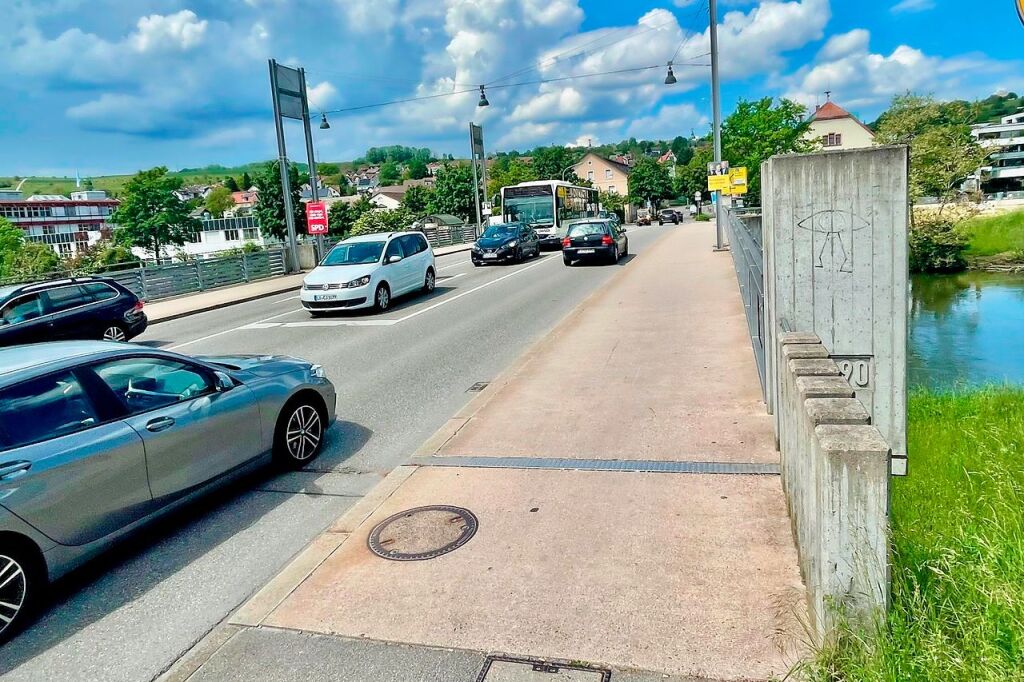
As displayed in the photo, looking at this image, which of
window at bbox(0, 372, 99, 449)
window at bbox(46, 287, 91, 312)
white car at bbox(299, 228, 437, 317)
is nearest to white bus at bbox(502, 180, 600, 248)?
white car at bbox(299, 228, 437, 317)

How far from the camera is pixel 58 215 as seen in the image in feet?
477

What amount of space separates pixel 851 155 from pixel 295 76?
27.1m

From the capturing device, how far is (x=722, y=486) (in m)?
5.09

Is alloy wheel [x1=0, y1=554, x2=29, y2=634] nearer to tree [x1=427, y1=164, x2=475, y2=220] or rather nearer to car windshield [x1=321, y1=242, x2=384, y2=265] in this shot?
car windshield [x1=321, y1=242, x2=384, y2=265]

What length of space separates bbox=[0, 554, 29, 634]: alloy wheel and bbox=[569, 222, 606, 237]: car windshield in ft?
74.2

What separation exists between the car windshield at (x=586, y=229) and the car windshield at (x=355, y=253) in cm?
962

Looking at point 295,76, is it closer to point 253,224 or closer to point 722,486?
point 722,486

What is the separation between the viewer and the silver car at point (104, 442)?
4.04 m

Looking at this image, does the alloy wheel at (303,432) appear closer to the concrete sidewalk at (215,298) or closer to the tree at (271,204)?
the concrete sidewalk at (215,298)

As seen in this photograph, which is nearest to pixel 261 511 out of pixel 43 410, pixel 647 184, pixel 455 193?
pixel 43 410

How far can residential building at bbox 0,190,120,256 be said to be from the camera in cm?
13150

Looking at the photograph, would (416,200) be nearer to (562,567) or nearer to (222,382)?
(222,382)

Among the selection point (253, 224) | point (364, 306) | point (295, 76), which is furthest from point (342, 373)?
point (253, 224)

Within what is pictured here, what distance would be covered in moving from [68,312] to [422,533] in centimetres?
1163
